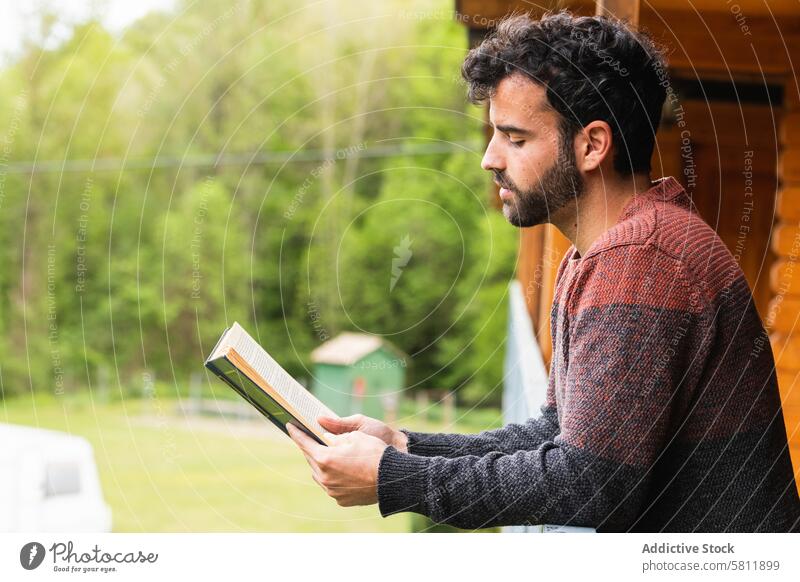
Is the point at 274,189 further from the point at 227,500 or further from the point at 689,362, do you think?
the point at 689,362

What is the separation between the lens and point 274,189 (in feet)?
76.0

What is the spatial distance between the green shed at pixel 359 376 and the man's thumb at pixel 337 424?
10.5 metres

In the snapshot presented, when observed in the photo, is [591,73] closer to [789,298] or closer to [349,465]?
[349,465]

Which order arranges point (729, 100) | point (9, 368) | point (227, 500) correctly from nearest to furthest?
point (729, 100), point (227, 500), point (9, 368)

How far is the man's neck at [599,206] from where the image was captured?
173 cm

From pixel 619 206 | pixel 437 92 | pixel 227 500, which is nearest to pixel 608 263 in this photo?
pixel 619 206

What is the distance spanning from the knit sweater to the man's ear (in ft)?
0.44

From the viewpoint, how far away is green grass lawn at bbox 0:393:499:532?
53.2 feet

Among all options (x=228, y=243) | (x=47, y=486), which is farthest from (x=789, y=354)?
(x=228, y=243)

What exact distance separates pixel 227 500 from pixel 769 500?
16272 mm

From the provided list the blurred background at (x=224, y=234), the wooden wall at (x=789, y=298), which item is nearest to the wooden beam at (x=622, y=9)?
the wooden wall at (x=789, y=298)

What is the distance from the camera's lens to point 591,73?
1.76 metres

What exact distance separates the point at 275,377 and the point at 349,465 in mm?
201

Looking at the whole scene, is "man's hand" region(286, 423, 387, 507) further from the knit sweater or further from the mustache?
the mustache
